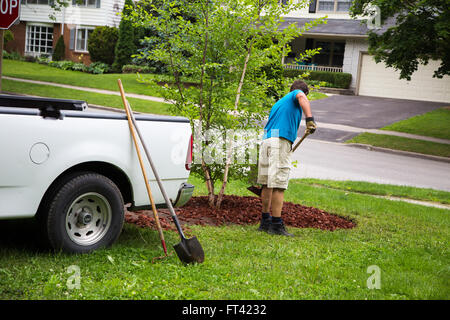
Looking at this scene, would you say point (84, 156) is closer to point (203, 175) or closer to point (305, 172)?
point (203, 175)

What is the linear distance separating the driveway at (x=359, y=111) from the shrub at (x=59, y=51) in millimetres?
17995

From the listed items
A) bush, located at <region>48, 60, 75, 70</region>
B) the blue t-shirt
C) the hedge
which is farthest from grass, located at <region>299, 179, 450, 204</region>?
bush, located at <region>48, 60, 75, 70</region>

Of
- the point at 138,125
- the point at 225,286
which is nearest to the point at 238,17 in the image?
the point at 138,125

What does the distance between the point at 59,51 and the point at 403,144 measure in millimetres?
25311

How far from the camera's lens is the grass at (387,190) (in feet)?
32.2

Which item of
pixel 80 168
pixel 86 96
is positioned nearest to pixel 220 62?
pixel 80 168

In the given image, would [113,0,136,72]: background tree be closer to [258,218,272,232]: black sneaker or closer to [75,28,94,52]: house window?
[75,28,94,52]: house window

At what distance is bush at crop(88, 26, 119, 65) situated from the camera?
33438 mm

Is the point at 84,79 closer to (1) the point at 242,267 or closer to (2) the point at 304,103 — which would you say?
(2) the point at 304,103

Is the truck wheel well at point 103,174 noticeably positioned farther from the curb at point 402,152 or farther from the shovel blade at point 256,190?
the curb at point 402,152

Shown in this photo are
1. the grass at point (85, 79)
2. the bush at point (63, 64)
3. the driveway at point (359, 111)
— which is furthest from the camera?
the bush at point (63, 64)

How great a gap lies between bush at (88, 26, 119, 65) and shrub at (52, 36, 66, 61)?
267 cm

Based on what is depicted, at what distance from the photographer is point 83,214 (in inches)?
184

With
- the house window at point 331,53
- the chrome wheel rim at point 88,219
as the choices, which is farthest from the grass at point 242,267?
the house window at point 331,53
